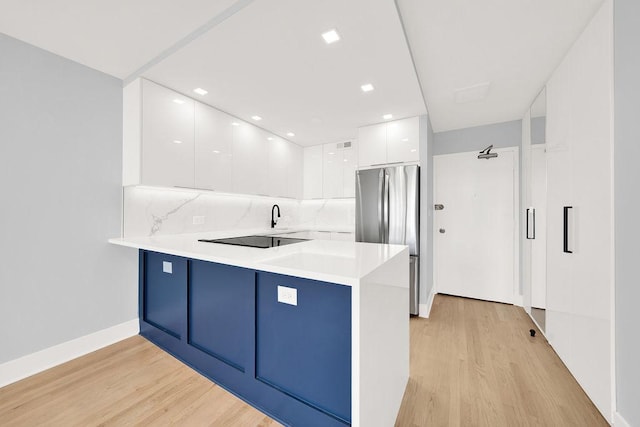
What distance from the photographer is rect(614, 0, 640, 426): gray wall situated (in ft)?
3.94

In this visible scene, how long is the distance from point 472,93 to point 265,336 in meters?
3.00

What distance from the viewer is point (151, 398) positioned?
1609mm

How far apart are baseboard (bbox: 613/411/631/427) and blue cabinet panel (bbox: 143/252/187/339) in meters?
2.68

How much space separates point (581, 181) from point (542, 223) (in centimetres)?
103

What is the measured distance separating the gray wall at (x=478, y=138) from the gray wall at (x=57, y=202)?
13.3ft

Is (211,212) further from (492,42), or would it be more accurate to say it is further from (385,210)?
(492,42)

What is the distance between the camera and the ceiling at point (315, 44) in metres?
1.52

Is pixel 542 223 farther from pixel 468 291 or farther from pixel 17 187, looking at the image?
pixel 17 187

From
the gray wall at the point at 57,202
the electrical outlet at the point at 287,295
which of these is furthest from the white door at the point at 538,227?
the gray wall at the point at 57,202

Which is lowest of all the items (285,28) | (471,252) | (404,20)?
(471,252)

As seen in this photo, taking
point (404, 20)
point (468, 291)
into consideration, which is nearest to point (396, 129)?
point (404, 20)

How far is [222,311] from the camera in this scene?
1670 mm

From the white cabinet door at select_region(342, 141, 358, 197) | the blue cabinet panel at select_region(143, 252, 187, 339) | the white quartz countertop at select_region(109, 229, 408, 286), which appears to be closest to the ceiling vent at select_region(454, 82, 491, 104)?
the white cabinet door at select_region(342, 141, 358, 197)

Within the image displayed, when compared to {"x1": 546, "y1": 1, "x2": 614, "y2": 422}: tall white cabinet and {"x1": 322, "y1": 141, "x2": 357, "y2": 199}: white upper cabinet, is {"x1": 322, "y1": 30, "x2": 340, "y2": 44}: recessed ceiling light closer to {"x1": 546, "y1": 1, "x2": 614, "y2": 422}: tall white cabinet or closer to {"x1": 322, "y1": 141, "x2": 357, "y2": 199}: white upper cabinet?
{"x1": 546, "y1": 1, "x2": 614, "y2": 422}: tall white cabinet
